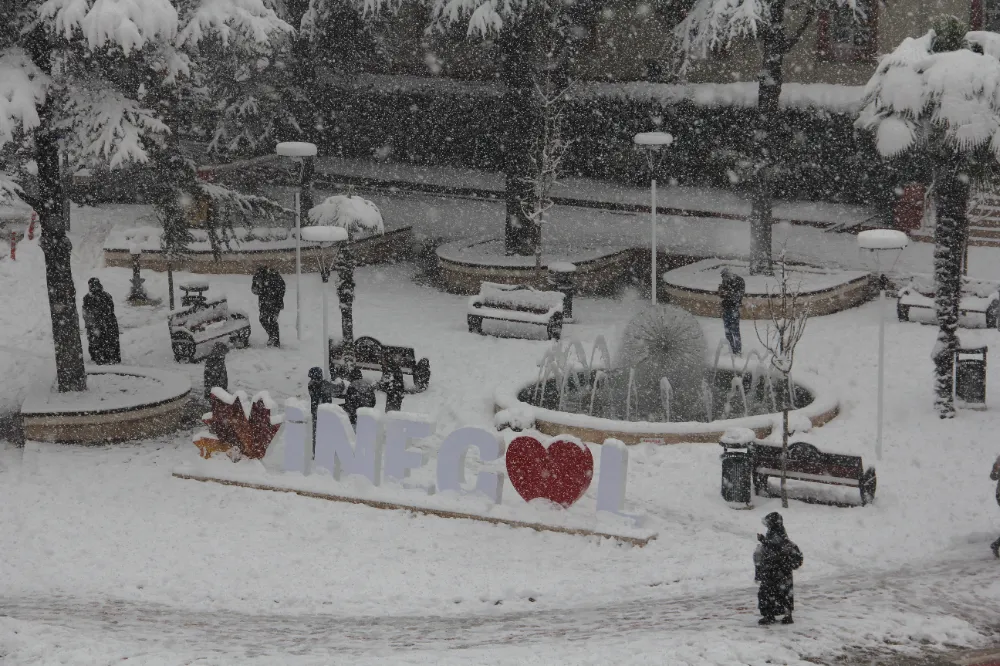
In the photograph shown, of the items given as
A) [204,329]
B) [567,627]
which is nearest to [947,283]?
[567,627]

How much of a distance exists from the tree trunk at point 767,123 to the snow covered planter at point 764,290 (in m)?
0.79

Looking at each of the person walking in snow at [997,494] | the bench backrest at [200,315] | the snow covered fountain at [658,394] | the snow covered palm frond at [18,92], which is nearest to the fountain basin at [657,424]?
the snow covered fountain at [658,394]

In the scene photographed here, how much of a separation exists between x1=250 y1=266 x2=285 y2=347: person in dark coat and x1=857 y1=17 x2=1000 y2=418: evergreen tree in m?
9.12

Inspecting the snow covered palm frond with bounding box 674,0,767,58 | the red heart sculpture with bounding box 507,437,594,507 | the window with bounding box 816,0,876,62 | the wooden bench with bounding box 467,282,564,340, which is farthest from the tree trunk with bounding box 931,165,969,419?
the window with bounding box 816,0,876,62

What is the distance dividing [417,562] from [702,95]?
2179cm

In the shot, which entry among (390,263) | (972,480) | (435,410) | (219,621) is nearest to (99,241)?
(390,263)

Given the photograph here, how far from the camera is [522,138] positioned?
86.7ft

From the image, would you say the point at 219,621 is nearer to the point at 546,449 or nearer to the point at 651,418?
the point at 546,449

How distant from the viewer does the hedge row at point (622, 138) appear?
3109 centimetres

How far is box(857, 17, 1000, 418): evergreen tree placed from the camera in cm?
1639

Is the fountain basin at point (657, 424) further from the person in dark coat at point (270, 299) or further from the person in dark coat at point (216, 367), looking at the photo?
the person in dark coat at point (270, 299)

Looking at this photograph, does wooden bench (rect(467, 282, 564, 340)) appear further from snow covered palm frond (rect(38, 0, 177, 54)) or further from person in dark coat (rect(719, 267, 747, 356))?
snow covered palm frond (rect(38, 0, 177, 54))

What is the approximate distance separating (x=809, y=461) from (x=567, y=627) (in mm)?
4247

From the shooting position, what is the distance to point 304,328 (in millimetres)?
22672
